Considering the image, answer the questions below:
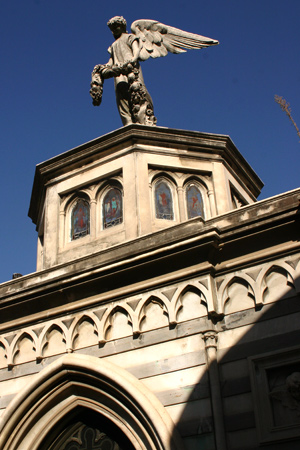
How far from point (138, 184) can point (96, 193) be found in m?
1.28

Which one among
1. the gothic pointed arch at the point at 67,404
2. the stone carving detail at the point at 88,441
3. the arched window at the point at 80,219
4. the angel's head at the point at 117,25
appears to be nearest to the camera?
the gothic pointed arch at the point at 67,404

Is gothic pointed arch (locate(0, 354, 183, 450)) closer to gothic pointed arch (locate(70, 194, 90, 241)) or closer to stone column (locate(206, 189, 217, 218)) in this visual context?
gothic pointed arch (locate(70, 194, 90, 241))

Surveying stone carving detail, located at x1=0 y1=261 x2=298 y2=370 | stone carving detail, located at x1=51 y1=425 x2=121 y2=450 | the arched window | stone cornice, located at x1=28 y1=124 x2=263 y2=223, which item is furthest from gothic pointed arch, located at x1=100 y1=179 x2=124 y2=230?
stone carving detail, located at x1=51 y1=425 x2=121 y2=450

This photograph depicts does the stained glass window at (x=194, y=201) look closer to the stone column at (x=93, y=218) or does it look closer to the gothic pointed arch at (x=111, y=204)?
the gothic pointed arch at (x=111, y=204)

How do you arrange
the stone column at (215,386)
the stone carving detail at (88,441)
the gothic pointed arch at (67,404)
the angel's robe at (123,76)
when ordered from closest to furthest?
the stone column at (215,386) → the gothic pointed arch at (67,404) → the stone carving detail at (88,441) → the angel's robe at (123,76)

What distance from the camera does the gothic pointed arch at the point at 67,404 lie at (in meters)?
10.5

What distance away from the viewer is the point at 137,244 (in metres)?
11.6

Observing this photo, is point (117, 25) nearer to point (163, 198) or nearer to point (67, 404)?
point (163, 198)

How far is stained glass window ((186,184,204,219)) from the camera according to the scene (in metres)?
14.0

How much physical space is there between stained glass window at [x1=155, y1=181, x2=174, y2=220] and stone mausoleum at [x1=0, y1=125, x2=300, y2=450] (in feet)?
0.15

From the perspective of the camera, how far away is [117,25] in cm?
1695

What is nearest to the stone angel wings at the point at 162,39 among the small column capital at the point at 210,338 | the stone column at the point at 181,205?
the stone column at the point at 181,205

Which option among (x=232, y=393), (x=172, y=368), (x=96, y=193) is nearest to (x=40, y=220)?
(x=96, y=193)

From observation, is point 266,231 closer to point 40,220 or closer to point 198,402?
point 198,402
